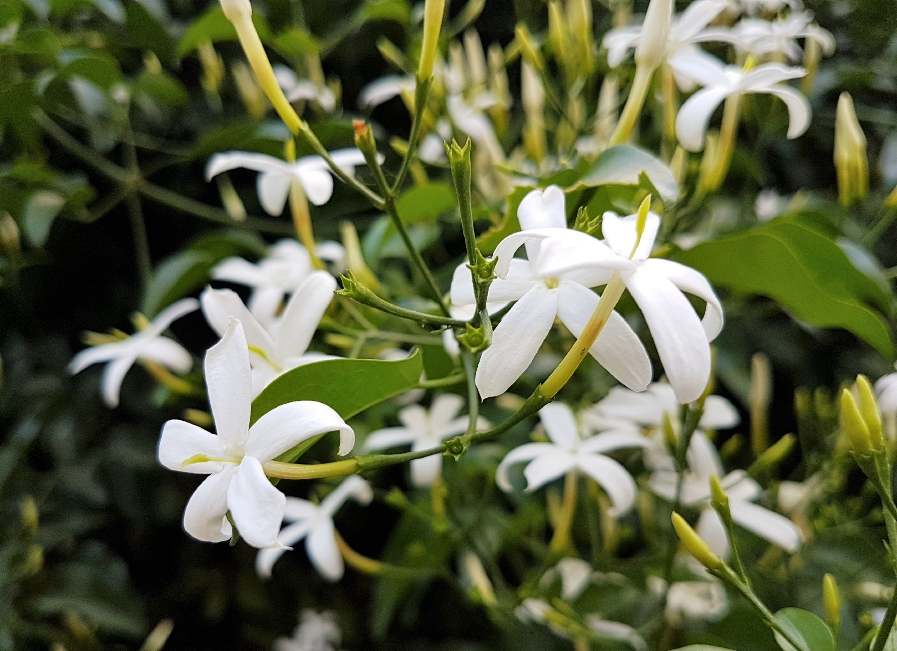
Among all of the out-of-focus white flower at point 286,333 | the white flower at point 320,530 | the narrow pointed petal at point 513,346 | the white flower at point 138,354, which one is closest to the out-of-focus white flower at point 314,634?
the white flower at point 320,530

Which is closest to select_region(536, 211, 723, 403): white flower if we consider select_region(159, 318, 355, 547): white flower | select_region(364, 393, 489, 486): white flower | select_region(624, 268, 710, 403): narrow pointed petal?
select_region(624, 268, 710, 403): narrow pointed petal

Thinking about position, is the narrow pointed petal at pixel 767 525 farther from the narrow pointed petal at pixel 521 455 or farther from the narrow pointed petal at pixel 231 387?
the narrow pointed petal at pixel 231 387

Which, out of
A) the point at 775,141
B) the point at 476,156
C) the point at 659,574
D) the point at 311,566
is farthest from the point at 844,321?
the point at 311,566

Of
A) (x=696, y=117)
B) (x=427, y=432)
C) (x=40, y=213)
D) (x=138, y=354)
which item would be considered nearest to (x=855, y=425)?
(x=696, y=117)

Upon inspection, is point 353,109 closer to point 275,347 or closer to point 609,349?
point 275,347

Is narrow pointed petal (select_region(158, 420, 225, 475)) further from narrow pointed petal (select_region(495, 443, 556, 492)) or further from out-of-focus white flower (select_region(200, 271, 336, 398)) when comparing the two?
narrow pointed petal (select_region(495, 443, 556, 492))

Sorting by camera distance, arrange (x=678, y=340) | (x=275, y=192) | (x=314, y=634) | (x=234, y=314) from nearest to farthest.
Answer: (x=678, y=340) < (x=234, y=314) < (x=275, y=192) < (x=314, y=634)

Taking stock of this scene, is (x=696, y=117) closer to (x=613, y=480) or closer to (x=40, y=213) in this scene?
(x=613, y=480)
